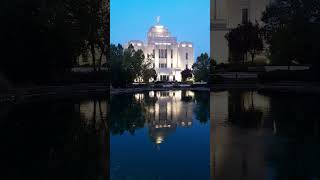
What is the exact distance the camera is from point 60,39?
27938 millimetres

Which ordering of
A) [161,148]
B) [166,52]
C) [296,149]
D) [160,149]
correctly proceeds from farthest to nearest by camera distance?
1. [166,52]
2. [161,148]
3. [160,149]
4. [296,149]

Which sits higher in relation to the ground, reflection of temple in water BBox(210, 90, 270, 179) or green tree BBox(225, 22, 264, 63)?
green tree BBox(225, 22, 264, 63)

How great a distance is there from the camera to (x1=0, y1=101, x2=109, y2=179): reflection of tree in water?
669 centimetres

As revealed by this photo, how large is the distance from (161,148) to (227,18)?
43513 mm

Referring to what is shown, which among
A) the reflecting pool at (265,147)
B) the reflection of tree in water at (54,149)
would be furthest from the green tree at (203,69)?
the reflection of tree in water at (54,149)

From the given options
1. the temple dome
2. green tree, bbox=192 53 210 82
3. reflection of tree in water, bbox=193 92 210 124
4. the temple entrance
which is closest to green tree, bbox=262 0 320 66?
reflection of tree in water, bbox=193 92 210 124

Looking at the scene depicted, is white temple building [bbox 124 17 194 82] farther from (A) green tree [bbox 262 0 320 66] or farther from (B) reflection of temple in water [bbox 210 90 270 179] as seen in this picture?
(B) reflection of temple in water [bbox 210 90 270 179]

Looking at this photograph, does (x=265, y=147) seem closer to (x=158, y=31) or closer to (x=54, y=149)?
(x=54, y=149)

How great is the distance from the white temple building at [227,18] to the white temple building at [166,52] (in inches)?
2527

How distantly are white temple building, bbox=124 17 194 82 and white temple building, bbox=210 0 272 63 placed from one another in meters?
64.2

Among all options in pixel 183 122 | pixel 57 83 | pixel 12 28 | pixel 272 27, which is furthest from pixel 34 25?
pixel 272 27

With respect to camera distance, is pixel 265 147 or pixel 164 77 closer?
pixel 265 147

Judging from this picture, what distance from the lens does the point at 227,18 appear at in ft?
165

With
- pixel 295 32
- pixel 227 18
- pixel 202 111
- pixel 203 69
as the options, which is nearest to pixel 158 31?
pixel 203 69
